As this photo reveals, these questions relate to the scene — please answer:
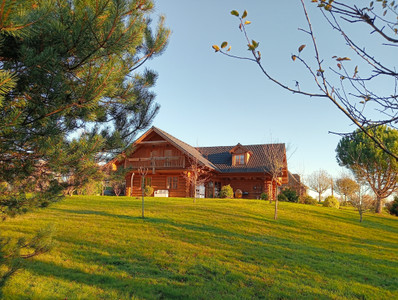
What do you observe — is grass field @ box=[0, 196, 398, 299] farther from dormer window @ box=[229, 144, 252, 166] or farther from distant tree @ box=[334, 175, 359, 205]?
distant tree @ box=[334, 175, 359, 205]

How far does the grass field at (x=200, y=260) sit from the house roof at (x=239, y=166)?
13120 millimetres

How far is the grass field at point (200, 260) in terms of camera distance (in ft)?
18.9

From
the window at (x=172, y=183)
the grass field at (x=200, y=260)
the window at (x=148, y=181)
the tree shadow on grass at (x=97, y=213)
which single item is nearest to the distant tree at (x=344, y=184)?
the window at (x=172, y=183)

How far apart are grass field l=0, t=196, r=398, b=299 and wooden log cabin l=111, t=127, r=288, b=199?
40.4 feet

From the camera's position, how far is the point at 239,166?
1076 inches

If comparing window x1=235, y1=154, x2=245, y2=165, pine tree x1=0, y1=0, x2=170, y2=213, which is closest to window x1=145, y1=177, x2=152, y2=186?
window x1=235, y1=154, x2=245, y2=165

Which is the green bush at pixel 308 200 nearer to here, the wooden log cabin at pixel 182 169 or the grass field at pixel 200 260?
the wooden log cabin at pixel 182 169

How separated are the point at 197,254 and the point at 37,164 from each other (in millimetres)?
5035

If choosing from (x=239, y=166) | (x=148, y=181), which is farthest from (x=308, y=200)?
(x=148, y=181)

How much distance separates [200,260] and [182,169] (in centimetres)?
1724

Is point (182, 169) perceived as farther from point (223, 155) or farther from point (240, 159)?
point (223, 155)

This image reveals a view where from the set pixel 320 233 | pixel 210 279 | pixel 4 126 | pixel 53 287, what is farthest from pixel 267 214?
pixel 4 126

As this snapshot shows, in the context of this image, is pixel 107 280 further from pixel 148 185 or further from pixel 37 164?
pixel 148 185

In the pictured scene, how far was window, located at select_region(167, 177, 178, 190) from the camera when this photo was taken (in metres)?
26.0
